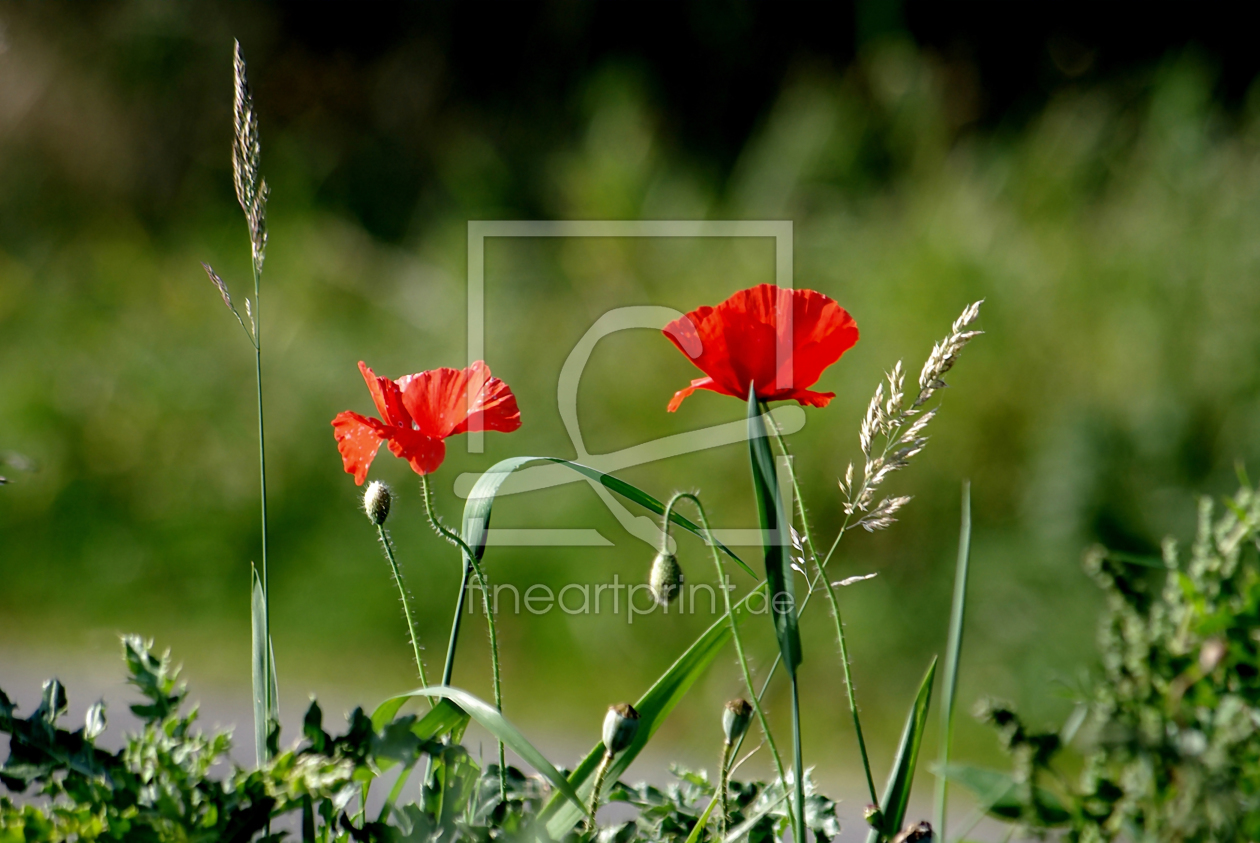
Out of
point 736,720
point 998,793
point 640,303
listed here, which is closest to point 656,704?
point 736,720

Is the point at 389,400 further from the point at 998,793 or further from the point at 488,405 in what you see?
the point at 998,793

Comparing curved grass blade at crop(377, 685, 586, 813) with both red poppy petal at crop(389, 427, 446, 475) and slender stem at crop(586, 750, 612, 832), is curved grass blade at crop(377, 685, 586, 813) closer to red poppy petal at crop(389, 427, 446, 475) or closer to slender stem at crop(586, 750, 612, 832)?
slender stem at crop(586, 750, 612, 832)

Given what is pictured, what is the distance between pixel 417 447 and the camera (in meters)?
0.65

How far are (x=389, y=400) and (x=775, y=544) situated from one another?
269 millimetres

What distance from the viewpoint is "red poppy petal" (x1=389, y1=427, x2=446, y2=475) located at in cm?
64

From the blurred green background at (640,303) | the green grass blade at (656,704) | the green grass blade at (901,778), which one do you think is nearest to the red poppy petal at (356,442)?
the green grass blade at (656,704)

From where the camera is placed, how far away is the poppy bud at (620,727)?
519 mm

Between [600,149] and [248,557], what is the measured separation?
5.37ft

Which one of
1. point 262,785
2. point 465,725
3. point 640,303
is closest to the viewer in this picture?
point 262,785

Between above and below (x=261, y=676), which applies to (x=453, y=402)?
above

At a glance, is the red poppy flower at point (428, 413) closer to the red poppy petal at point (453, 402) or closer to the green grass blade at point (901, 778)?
the red poppy petal at point (453, 402)

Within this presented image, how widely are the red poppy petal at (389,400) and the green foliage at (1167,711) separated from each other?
384mm

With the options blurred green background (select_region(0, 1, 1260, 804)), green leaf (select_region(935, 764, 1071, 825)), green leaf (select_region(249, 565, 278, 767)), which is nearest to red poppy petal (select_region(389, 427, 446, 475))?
green leaf (select_region(249, 565, 278, 767))

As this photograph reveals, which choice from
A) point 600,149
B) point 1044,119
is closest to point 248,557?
point 600,149
